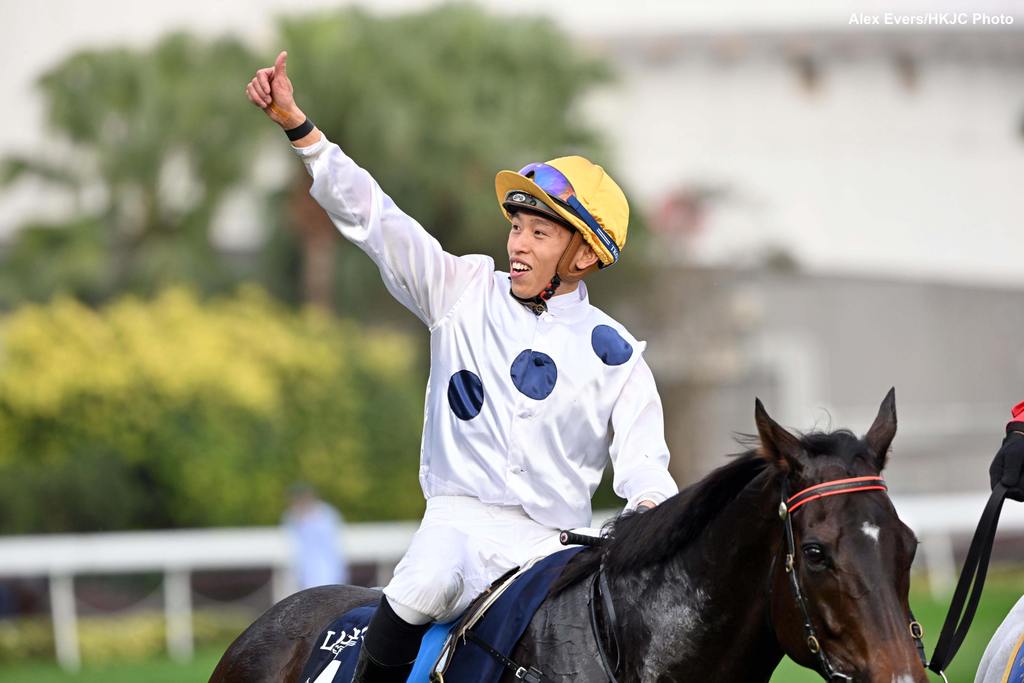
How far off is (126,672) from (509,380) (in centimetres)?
1011

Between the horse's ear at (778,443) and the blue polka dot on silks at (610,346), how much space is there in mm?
676

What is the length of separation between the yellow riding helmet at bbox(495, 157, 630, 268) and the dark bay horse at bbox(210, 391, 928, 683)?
0.75 m

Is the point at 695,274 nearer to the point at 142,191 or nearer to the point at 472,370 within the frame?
the point at 142,191

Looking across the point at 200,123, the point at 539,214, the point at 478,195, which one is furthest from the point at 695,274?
the point at 539,214

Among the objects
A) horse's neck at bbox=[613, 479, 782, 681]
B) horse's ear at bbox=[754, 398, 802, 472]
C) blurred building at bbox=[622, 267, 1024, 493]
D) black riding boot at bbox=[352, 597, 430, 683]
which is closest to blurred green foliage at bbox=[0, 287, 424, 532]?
blurred building at bbox=[622, 267, 1024, 493]

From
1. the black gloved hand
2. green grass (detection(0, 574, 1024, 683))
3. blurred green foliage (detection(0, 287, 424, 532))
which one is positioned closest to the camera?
the black gloved hand

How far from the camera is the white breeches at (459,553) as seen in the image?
11.9ft

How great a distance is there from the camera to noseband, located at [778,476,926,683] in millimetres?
3082

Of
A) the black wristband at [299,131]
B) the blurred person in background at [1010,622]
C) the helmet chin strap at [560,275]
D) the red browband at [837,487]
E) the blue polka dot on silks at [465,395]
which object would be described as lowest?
the blurred person in background at [1010,622]

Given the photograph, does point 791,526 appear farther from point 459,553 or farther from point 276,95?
point 276,95

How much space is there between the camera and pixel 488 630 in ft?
11.9

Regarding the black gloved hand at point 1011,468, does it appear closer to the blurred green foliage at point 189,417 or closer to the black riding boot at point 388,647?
the black riding boot at point 388,647

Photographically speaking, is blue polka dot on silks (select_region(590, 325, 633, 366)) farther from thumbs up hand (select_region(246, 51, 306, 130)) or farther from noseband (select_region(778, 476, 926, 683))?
thumbs up hand (select_region(246, 51, 306, 130))

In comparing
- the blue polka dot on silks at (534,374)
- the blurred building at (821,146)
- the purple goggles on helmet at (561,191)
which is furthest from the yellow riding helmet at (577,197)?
the blurred building at (821,146)
